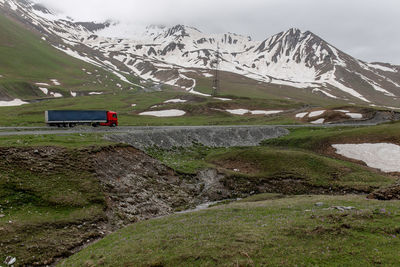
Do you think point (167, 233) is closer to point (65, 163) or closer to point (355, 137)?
point (65, 163)

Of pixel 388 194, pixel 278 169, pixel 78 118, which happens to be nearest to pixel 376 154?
pixel 278 169

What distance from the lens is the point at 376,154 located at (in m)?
44.8

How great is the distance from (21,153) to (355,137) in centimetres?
5680

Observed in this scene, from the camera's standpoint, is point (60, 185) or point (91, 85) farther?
point (91, 85)

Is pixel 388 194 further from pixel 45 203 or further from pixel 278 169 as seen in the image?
pixel 45 203

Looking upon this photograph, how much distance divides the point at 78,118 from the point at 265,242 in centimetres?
5365

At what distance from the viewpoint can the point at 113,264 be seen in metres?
13.8

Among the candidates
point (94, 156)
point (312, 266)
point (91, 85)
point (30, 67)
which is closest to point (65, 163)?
point (94, 156)

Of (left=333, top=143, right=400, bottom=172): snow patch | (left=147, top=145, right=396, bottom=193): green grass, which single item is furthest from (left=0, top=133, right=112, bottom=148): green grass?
(left=333, top=143, right=400, bottom=172): snow patch

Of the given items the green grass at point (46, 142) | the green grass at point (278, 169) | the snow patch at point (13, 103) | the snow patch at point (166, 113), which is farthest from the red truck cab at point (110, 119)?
the snow patch at point (13, 103)

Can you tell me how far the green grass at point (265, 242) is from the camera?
11961 millimetres

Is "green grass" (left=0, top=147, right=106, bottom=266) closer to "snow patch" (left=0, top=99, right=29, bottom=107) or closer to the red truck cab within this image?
the red truck cab

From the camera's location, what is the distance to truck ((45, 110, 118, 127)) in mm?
54062

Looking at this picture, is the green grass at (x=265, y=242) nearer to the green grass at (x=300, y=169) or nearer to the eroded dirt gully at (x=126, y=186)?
the eroded dirt gully at (x=126, y=186)
